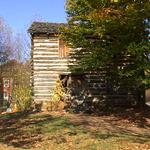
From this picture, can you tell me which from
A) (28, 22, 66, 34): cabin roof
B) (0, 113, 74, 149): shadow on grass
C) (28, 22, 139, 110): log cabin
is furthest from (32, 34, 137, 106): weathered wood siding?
(0, 113, 74, 149): shadow on grass

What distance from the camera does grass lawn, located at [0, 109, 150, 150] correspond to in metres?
17.6

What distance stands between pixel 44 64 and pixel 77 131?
1264 cm

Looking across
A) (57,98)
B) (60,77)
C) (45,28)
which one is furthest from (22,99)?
(45,28)

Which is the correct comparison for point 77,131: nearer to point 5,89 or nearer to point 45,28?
point 45,28

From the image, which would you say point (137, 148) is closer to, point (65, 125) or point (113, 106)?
point (65, 125)

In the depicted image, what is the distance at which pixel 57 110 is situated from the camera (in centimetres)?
3098

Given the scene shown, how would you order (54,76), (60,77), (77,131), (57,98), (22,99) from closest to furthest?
(77,131) < (57,98) < (54,76) < (60,77) < (22,99)

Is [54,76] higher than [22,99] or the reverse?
higher

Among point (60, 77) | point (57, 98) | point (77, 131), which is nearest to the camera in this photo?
point (77, 131)

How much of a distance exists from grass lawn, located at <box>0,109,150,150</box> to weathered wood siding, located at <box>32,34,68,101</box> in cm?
444

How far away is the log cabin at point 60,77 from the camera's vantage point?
107 feet

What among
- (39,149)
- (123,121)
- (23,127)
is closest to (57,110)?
(123,121)

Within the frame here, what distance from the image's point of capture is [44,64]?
3291 cm

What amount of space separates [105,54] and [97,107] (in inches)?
296
